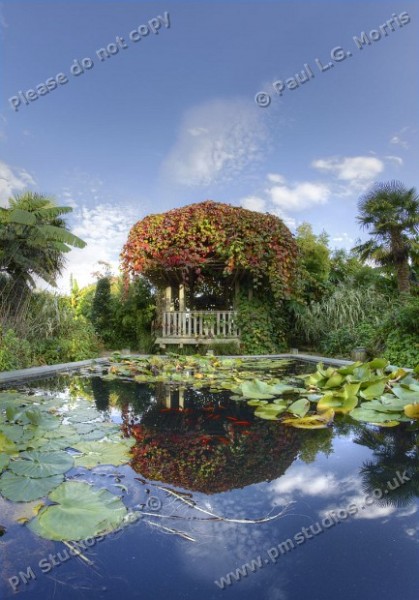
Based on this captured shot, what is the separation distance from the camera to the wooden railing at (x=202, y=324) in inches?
347

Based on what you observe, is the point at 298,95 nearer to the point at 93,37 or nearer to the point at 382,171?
the point at 93,37

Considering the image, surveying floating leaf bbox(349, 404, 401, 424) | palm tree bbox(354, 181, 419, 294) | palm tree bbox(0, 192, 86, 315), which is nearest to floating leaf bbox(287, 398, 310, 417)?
floating leaf bbox(349, 404, 401, 424)

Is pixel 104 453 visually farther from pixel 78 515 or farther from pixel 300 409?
pixel 300 409

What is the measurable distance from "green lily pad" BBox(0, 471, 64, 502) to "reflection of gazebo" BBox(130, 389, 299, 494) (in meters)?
0.35

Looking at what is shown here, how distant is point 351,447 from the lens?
1.91 m

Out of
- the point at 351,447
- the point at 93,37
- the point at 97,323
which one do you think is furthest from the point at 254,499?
the point at 97,323

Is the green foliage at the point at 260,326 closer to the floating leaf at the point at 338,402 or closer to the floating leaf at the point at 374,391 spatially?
the floating leaf at the point at 374,391

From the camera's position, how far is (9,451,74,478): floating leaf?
148 centimetres

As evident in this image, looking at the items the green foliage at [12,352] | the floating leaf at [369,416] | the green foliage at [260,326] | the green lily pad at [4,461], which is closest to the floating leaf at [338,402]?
the floating leaf at [369,416]

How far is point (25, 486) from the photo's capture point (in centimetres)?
135

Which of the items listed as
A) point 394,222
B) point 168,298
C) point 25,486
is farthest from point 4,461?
point 394,222

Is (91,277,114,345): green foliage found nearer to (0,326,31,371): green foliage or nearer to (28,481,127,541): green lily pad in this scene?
(0,326,31,371): green foliage

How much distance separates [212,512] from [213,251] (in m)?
7.58

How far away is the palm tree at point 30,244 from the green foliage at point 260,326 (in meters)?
4.90
